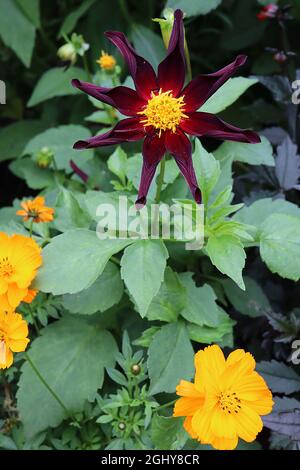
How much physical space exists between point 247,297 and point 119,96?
1.76ft

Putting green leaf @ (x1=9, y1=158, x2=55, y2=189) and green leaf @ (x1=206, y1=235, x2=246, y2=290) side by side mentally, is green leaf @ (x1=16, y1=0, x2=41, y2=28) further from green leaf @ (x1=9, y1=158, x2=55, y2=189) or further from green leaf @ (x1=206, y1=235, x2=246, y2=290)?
green leaf @ (x1=206, y1=235, x2=246, y2=290)

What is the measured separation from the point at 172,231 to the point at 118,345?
0.32 metres

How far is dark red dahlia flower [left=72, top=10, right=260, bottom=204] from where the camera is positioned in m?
0.97

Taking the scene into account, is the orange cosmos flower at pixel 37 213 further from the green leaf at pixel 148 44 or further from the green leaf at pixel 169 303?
the green leaf at pixel 148 44

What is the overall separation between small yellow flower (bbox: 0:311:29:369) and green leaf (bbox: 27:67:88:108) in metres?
0.80

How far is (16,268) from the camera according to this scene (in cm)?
106

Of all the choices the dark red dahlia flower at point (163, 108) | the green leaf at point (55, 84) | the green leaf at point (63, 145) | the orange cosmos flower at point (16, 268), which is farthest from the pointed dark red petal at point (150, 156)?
the green leaf at point (55, 84)

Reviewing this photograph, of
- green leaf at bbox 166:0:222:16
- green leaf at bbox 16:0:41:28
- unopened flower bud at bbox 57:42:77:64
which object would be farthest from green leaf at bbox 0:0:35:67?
green leaf at bbox 166:0:222:16

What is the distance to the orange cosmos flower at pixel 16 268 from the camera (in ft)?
3.40

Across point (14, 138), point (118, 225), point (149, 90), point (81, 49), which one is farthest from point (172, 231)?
point (14, 138)

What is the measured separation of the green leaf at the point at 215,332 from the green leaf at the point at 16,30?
90cm

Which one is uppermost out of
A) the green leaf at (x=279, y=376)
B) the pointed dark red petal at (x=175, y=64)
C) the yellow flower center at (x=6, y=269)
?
the pointed dark red petal at (x=175, y=64)

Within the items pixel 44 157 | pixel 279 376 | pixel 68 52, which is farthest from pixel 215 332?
pixel 68 52
